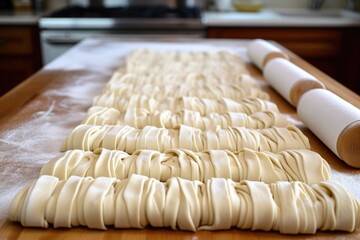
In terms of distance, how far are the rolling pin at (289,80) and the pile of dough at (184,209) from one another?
616 millimetres

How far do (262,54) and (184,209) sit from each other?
1.16 meters

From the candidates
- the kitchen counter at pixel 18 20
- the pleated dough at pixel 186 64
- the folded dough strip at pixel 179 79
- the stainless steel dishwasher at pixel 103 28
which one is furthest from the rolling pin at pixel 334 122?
the kitchen counter at pixel 18 20

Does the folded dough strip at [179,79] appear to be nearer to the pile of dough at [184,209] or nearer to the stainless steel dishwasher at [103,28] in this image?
the pile of dough at [184,209]

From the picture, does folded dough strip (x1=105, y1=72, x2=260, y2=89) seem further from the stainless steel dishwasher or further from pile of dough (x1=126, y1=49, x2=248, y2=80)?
the stainless steel dishwasher

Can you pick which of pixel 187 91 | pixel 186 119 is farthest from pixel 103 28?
pixel 186 119

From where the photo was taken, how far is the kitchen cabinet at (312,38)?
2850mm

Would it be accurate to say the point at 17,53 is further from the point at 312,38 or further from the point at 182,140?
the point at 182,140

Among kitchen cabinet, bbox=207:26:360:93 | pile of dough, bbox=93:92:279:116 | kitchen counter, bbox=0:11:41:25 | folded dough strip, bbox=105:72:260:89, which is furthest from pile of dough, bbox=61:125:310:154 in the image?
kitchen counter, bbox=0:11:41:25

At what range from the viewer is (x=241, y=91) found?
1420mm

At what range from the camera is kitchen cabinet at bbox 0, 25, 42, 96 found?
2.89m

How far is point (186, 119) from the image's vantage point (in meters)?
1.15

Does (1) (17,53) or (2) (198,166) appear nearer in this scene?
(2) (198,166)

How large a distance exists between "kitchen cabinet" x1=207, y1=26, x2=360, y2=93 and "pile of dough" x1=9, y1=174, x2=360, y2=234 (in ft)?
7.27

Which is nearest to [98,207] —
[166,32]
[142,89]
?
[142,89]
